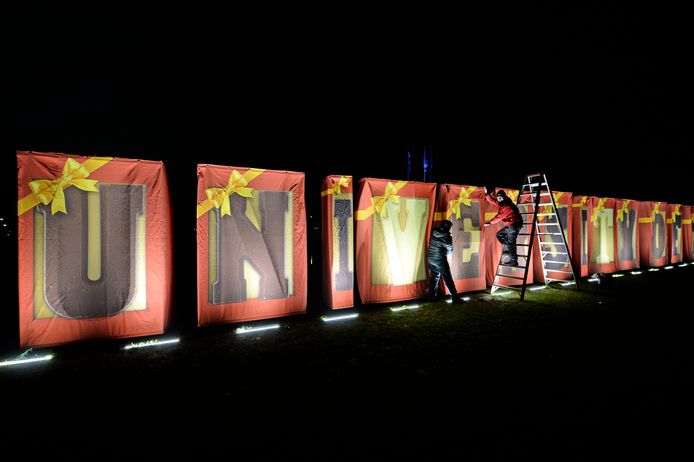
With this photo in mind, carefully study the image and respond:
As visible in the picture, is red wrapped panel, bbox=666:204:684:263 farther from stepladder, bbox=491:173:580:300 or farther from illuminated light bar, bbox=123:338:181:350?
illuminated light bar, bbox=123:338:181:350

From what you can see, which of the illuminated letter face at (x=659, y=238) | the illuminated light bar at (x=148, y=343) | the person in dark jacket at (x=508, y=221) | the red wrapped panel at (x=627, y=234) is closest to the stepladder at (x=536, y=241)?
the person in dark jacket at (x=508, y=221)

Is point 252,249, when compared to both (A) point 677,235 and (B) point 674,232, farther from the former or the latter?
(A) point 677,235

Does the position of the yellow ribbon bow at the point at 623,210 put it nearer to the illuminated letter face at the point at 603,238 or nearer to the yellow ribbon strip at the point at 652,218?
the illuminated letter face at the point at 603,238

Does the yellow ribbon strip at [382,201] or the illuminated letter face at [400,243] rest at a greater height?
the yellow ribbon strip at [382,201]

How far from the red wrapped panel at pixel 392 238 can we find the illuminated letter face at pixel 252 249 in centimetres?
142

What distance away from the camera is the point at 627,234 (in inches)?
356

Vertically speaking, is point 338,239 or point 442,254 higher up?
point 338,239

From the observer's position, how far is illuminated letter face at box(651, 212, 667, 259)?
976 centimetres

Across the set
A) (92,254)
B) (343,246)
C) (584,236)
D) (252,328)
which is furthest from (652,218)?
(92,254)

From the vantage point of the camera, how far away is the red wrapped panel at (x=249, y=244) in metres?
4.38

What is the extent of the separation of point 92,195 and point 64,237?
24.4 inches

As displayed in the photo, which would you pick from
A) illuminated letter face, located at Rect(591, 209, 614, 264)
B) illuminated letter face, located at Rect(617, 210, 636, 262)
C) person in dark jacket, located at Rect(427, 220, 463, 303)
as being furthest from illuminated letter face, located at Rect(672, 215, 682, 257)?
person in dark jacket, located at Rect(427, 220, 463, 303)

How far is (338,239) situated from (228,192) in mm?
1979

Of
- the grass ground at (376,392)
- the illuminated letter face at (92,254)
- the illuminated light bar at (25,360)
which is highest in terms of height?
the illuminated letter face at (92,254)
